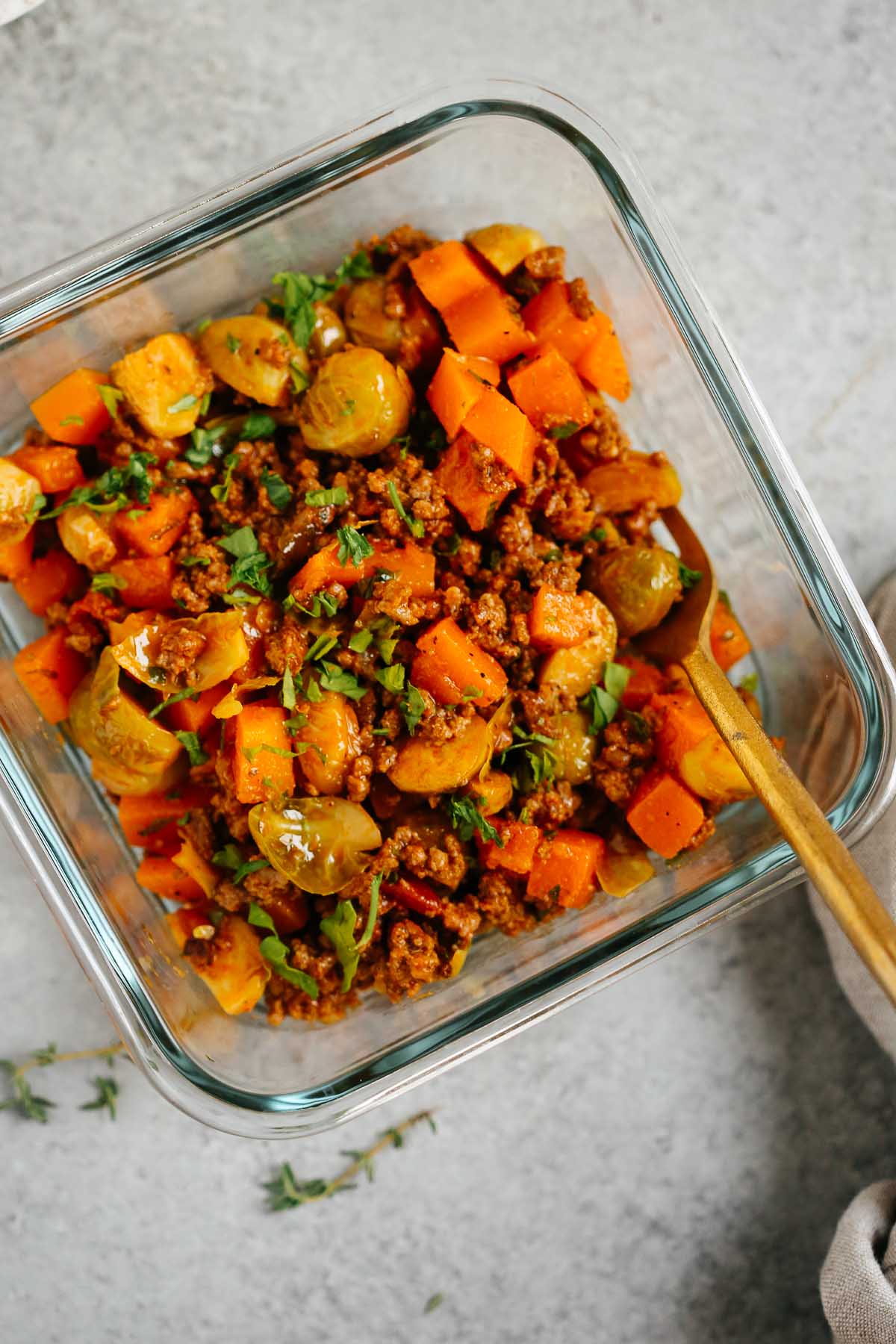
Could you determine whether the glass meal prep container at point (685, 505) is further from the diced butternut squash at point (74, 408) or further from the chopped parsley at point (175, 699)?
the chopped parsley at point (175, 699)

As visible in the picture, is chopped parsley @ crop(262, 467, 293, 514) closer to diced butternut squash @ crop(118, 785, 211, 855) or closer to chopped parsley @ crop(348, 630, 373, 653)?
chopped parsley @ crop(348, 630, 373, 653)

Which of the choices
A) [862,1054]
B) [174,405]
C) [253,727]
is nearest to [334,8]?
[174,405]

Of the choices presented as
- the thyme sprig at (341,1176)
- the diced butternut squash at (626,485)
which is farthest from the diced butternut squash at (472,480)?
the thyme sprig at (341,1176)

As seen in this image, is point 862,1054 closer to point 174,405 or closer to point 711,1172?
point 711,1172

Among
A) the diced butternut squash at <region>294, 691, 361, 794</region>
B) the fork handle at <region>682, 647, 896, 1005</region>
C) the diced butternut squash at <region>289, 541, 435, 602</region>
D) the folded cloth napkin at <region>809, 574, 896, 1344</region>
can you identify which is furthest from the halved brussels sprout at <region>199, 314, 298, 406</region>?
the folded cloth napkin at <region>809, 574, 896, 1344</region>

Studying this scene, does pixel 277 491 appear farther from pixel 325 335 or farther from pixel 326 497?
pixel 325 335

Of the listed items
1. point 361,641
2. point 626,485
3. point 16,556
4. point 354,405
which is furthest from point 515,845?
point 16,556
